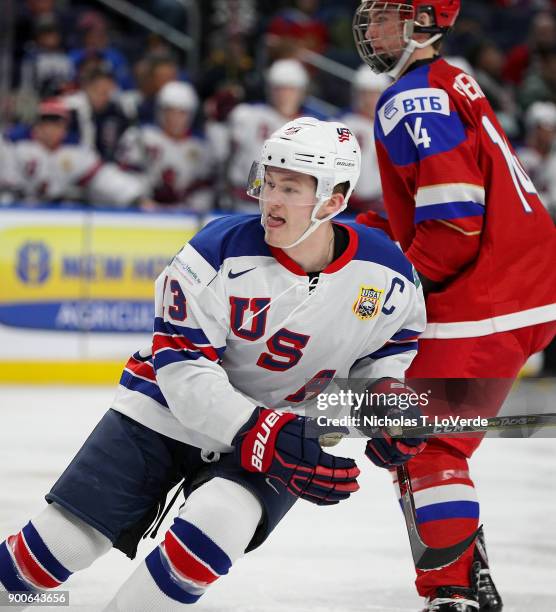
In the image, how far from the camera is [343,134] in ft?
7.39

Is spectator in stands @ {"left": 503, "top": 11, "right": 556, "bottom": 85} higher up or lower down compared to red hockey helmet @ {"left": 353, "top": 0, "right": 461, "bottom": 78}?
lower down

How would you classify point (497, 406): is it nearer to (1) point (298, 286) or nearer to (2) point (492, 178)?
(2) point (492, 178)

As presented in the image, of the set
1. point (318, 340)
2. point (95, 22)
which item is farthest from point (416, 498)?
point (95, 22)

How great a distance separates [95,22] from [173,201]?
1340mm

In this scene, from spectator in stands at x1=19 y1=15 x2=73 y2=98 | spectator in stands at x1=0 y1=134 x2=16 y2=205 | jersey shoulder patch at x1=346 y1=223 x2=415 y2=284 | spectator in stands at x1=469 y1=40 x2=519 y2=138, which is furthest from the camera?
spectator in stands at x1=469 y1=40 x2=519 y2=138

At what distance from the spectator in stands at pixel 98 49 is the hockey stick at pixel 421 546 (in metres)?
5.07

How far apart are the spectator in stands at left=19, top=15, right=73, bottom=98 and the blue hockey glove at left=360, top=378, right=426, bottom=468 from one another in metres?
5.17

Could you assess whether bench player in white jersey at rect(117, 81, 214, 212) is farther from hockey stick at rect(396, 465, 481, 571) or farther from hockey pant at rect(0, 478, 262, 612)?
hockey pant at rect(0, 478, 262, 612)


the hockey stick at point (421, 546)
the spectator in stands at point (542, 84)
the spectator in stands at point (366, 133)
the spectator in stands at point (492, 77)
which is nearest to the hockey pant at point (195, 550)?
the hockey stick at point (421, 546)

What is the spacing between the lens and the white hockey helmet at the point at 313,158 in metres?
2.16

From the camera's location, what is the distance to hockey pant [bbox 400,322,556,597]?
247 centimetres

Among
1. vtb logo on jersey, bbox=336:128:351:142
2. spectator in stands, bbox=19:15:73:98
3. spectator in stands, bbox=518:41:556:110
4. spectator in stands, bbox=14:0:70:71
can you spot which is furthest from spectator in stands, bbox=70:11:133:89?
vtb logo on jersey, bbox=336:128:351:142

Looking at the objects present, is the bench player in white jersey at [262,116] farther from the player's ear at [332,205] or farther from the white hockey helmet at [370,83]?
the player's ear at [332,205]

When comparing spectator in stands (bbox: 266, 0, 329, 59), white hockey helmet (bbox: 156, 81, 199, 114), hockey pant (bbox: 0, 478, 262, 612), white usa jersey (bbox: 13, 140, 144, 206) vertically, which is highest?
spectator in stands (bbox: 266, 0, 329, 59)
